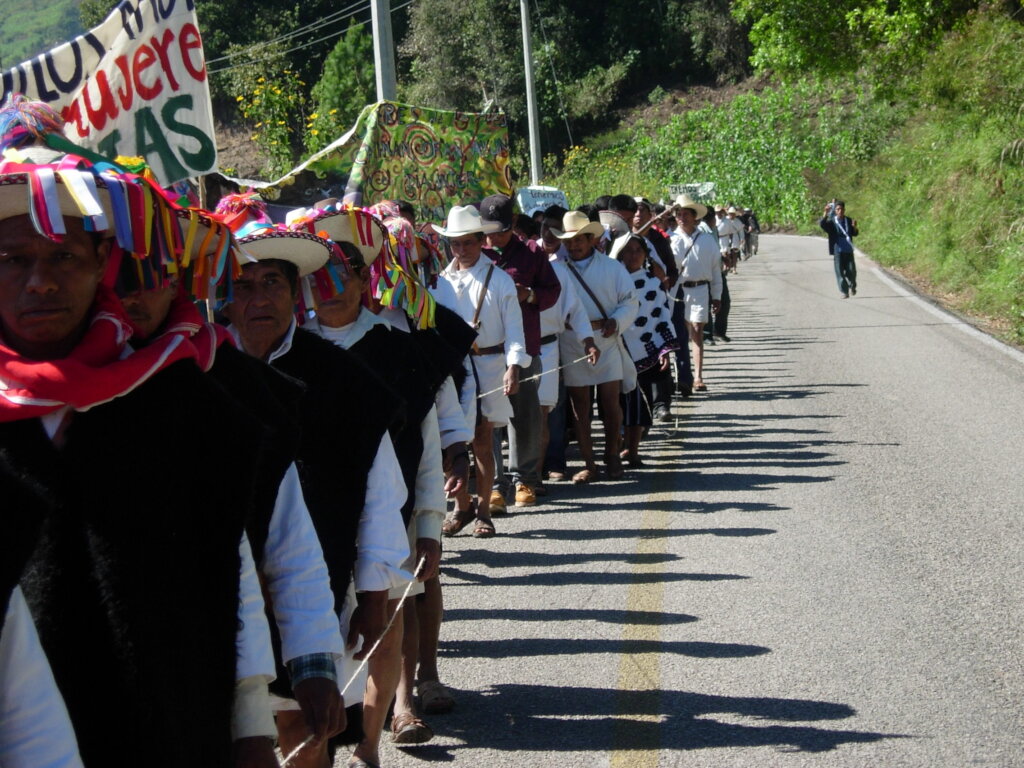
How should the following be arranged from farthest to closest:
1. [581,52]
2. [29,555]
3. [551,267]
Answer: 1. [581,52]
2. [551,267]
3. [29,555]

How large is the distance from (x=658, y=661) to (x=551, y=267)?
14.8 ft

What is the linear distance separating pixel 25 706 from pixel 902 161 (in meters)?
40.2

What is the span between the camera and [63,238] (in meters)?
2.53

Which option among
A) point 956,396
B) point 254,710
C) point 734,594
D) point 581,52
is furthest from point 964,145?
point 581,52

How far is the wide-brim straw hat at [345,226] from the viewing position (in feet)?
15.1

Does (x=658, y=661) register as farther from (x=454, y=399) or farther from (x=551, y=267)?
(x=551, y=267)

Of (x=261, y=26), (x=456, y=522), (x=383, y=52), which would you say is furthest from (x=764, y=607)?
(x=261, y=26)

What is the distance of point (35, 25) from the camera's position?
118 meters

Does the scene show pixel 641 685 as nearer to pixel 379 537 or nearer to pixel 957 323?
pixel 379 537

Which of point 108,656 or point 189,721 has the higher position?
point 108,656

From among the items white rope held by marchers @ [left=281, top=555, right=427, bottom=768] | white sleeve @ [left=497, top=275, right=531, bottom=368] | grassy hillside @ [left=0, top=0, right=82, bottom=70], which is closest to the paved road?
white rope held by marchers @ [left=281, top=555, right=427, bottom=768]

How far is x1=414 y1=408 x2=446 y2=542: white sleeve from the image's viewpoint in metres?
4.91

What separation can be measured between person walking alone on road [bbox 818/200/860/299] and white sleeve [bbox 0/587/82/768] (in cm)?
2528

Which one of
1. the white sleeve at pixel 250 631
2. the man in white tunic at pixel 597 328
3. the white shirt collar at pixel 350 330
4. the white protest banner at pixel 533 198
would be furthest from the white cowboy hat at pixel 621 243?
the white sleeve at pixel 250 631
